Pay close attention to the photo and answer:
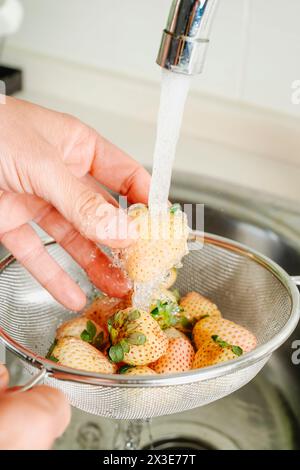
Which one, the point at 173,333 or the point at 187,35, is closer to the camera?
the point at 187,35

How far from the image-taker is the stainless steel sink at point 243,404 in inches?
36.4

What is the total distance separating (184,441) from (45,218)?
39 centimetres

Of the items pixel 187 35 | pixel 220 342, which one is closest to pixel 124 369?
pixel 220 342

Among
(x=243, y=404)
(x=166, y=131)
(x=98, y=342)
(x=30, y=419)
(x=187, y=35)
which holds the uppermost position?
(x=187, y=35)

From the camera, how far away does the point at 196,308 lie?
2.88ft

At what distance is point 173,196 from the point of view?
107 cm

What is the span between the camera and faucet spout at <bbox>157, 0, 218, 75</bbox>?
1.80 ft

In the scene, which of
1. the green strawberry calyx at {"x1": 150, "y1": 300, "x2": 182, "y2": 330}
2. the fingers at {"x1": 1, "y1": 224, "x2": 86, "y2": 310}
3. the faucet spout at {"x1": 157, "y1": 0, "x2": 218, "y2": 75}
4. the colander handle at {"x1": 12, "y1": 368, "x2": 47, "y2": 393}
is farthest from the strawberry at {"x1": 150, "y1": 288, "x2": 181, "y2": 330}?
the faucet spout at {"x1": 157, "y1": 0, "x2": 218, "y2": 75}

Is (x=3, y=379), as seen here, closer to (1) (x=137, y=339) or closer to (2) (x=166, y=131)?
(1) (x=137, y=339)

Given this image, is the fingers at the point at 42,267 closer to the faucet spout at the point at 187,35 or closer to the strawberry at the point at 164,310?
the strawberry at the point at 164,310

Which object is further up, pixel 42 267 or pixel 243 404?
pixel 42 267

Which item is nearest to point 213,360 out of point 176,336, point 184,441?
point 176,336

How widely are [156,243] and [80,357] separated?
161 mm

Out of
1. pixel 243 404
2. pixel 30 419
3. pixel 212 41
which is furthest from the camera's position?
pixel 212 41
